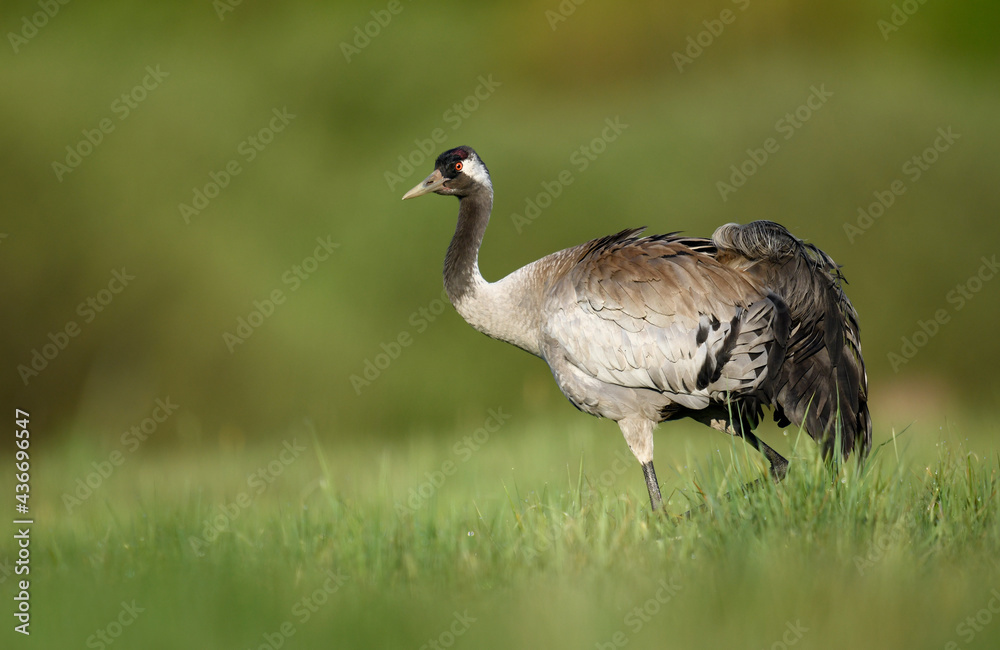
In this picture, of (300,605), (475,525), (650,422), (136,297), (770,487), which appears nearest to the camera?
(300,605)

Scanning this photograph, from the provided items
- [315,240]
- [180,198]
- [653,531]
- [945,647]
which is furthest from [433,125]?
[945,647]

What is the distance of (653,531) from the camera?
4879mm

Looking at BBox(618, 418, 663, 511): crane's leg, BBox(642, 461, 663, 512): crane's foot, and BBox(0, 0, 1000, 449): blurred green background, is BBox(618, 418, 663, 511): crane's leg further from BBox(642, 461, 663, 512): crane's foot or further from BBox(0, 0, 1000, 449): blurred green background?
BBox(0, 0, 1000, 449): blurred green background

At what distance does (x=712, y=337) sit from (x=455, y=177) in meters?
2.43

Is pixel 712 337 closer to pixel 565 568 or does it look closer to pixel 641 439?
pixel 641 439

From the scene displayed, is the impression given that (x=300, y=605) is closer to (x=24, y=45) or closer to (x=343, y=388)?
(x=343, y=388)

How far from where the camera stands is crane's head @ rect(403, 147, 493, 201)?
Answer: 6871 mm

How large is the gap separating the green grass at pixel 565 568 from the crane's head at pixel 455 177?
7.70 ft

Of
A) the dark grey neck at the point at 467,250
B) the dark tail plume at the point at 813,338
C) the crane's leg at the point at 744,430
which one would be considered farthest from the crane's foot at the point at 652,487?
the dark grey neck at the point at 467,250

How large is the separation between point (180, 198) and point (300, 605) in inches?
470

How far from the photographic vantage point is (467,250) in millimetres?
6703

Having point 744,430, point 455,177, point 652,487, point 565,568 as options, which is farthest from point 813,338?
point 455,177

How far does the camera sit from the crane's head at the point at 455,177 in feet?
22.5

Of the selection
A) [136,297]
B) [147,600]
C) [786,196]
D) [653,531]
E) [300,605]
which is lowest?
[136,297]
